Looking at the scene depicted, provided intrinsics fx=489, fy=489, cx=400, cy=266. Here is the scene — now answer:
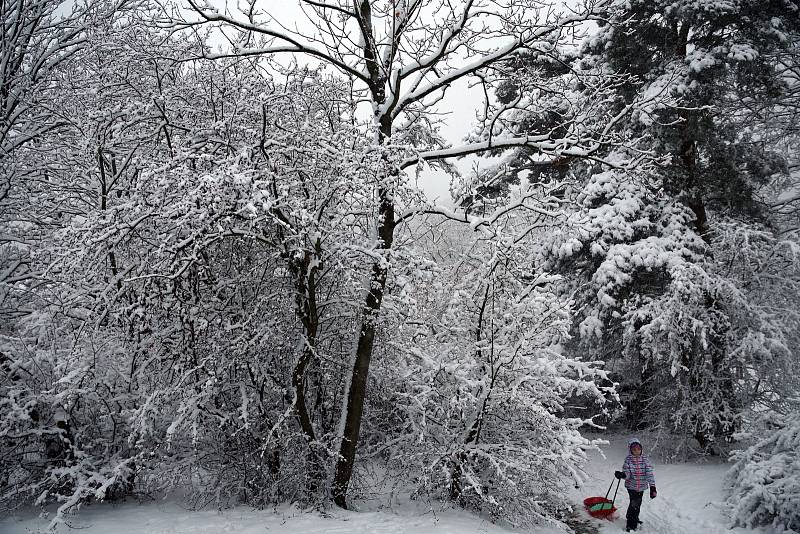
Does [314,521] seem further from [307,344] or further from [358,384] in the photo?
[307,344]

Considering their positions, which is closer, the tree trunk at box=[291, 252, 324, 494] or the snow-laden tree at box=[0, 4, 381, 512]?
the snow-laden tree at box=[0, 4, 381, 512]

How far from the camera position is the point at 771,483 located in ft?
22.6

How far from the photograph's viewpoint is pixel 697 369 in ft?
33.1

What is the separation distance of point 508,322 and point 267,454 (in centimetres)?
370

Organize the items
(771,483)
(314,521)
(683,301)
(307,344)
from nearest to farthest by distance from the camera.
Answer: (314,521)
(307,344)
(771,483)
(683,301)

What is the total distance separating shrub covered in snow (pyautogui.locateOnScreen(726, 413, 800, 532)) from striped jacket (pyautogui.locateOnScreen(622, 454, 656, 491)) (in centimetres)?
114

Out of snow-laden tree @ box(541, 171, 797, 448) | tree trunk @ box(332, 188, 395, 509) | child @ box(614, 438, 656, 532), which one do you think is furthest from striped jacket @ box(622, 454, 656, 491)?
tree trunk @ box(332, 188, 395, 509)

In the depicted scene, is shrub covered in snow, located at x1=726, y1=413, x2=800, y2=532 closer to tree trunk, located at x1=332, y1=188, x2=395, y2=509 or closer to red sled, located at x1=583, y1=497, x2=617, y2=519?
red sled, located at x1=583, y1=497, x2=617, y2=519

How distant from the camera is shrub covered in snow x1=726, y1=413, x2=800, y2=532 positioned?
6.45m

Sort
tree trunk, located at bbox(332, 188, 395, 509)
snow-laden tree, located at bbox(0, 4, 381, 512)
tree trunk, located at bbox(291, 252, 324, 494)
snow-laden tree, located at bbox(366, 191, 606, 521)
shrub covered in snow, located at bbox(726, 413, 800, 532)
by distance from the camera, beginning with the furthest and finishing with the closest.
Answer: shrub covered in snow, located at bbox(726, 413, 800, 532) < snow-laden tree, located at bbox(366, 191, 606, 521) < tree trunk, located at bbox(332, 188, 395, 509) < tree trunk, located at bbox(291, 252, 324, 494) < snow-laden tree, located at bbox(0, 4, 381, 512)

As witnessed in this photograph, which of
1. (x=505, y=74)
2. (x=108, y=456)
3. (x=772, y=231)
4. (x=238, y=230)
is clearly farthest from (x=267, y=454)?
(x=772, y=231)

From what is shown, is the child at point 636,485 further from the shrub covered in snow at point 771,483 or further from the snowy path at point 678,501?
the shrub covered in snow at point 771,483

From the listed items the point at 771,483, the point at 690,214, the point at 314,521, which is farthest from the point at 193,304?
the point at 690,214

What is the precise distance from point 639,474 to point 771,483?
5.54ft
